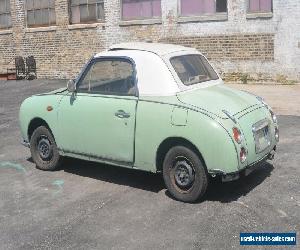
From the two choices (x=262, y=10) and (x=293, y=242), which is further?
(x=262, y=10)

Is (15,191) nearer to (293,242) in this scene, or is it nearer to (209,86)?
(209,86)

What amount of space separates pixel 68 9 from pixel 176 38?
508 cm

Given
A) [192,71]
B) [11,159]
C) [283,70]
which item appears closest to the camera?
[192,71]

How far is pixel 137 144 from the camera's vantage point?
6.11 meters

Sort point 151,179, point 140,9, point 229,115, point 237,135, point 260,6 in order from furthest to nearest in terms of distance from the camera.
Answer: point 140,9 → point 260,6 → point 151,179 → point 229,115 → point 237,135

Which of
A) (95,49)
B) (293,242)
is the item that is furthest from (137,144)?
(95,49)

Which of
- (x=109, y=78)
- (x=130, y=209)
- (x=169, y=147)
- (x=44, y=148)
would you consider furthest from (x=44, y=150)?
(x=169, y=147)

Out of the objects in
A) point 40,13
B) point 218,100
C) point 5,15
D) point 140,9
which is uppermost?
point 5,15

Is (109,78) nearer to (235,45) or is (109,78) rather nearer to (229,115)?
(229,115)

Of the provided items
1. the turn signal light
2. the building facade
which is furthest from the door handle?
the building facade

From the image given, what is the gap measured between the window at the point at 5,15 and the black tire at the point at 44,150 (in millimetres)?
14808

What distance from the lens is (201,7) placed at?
52.0ft

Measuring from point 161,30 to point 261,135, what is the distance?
11.3 m

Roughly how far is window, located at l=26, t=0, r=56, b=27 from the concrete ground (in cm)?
1269
